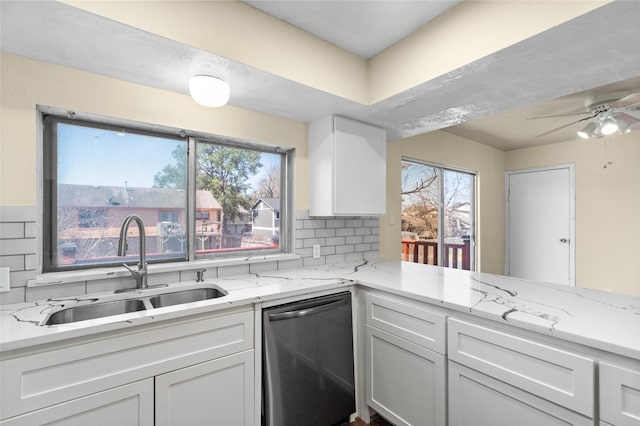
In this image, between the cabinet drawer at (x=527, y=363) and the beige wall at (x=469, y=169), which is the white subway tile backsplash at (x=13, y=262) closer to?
the cabinet drawer at (x=527, y=363)

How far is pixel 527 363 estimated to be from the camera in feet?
3.68

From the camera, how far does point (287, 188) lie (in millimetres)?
2383

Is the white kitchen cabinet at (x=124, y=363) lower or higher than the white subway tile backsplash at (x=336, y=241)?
lower

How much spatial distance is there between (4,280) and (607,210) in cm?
558

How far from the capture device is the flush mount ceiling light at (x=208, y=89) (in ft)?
4.79

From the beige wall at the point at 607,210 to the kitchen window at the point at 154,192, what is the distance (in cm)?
404

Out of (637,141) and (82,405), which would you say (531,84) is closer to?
(82,405)

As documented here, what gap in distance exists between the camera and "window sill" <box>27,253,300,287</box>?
1.43 metres

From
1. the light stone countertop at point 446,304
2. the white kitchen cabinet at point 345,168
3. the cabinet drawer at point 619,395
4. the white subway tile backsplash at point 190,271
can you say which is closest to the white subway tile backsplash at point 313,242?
the white subway tile backsplash at point 190,271

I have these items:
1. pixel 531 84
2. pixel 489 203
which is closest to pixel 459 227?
pixel 489 203

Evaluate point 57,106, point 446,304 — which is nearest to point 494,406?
point 446,304

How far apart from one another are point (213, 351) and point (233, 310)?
7.8 inches

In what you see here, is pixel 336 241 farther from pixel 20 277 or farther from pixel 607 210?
pixel 607 210

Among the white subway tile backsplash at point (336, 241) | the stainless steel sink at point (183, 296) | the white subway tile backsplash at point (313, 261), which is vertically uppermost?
the white subway tile backsplash at point (336, 241)
